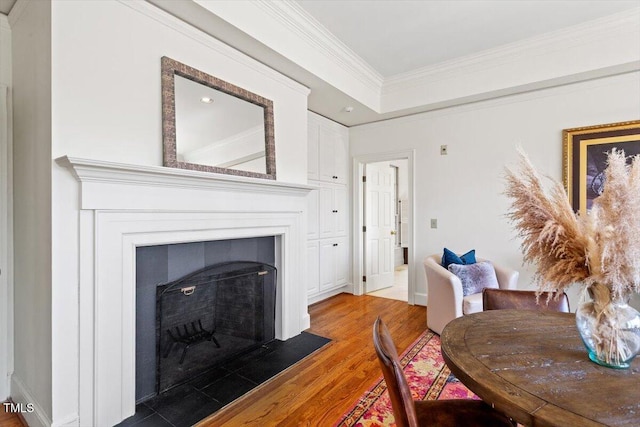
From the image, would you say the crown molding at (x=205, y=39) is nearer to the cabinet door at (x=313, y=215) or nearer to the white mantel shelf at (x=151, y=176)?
the white mantel shelf at (x=151, y=176)

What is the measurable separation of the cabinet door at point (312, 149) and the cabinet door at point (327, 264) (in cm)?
91

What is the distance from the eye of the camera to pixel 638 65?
9.29ft

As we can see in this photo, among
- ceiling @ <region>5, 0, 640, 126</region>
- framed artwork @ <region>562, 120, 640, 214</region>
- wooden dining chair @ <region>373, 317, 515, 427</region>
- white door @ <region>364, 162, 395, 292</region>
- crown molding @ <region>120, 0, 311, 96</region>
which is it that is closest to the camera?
wooden dining chair @ <region>373, 317, 515, 427</region>

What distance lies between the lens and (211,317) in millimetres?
2408

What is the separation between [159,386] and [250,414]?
0.66 meters

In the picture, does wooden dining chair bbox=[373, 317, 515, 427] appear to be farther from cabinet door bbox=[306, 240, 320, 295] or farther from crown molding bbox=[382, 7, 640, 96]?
crown molding bbox=[382, 7, 640, 96]

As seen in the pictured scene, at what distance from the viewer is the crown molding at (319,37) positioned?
8.34ft

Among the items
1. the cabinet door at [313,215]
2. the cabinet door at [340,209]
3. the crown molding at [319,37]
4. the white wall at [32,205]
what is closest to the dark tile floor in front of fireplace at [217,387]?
the white wall at [32,205]

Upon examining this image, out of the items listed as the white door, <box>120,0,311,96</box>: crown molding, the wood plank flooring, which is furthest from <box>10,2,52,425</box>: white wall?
the white door

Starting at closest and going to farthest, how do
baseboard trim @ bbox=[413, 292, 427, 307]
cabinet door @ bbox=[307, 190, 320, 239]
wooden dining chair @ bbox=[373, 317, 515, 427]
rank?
1. wooden dining chair @ bbox=[373, 317, 515, 427]
2. cabinet door @ bbox=[307, 190, 320, 239]
3. baseboard trim @ bbox=[413, 292, 427, 307]

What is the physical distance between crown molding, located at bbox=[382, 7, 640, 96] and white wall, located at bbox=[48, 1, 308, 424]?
2537mm

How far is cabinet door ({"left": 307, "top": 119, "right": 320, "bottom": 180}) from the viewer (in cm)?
400

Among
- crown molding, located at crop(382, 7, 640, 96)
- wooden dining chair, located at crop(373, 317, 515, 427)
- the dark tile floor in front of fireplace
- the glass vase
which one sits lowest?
the dark tile floor in front of fireplace

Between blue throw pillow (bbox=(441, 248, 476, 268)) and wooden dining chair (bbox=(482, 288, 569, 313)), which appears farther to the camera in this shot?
blue throw pillow (bbox=(441, 248, 476, 268))
